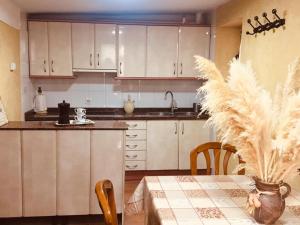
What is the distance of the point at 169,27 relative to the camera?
4.62 m

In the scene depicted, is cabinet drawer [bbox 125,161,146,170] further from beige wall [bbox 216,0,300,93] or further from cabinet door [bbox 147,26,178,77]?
beige wall [bbox 216,0,300,93]

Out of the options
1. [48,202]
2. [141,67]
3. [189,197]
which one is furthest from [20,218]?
[141,67]

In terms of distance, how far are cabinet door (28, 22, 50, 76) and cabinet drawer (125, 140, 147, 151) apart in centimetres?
151

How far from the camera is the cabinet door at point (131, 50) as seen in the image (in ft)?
15.0

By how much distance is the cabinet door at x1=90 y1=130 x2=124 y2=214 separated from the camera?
3008 mm

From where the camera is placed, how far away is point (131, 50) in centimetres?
461

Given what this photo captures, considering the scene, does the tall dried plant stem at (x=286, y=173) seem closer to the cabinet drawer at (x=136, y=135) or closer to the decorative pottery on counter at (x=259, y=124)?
the decorative pottery on counter at (x=259, y=124)

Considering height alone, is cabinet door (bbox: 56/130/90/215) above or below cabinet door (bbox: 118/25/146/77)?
below

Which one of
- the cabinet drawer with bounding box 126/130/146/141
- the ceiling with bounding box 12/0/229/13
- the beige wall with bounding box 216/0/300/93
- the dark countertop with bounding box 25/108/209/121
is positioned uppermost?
the ceiling with bounding box 12/0/229/13

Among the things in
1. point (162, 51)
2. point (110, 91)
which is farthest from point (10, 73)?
point (162, 51)

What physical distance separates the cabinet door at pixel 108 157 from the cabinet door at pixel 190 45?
2.02 m

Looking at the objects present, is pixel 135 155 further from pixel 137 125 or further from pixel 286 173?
pixel 286 173

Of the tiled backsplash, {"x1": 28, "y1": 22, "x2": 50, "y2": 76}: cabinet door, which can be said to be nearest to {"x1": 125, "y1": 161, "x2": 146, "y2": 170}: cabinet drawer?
the tiled backsplash

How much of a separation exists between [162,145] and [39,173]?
6.48 feet
